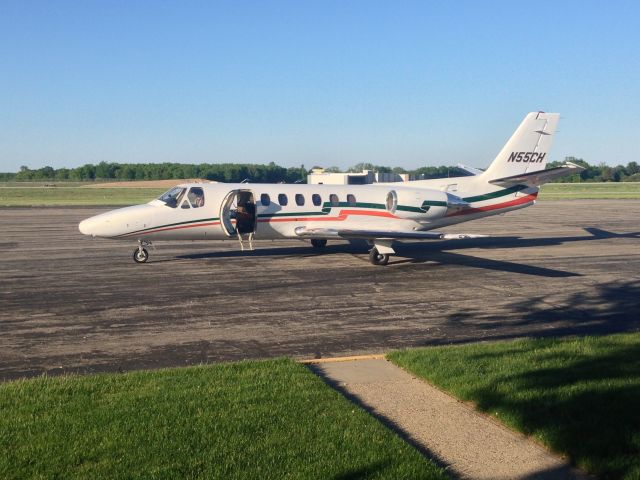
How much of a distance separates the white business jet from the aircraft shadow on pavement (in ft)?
3.32

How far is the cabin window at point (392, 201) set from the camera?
2267 centimetres

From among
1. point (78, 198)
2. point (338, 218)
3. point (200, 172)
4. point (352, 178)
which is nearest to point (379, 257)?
point (338, 218)

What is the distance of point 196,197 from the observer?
20453mm

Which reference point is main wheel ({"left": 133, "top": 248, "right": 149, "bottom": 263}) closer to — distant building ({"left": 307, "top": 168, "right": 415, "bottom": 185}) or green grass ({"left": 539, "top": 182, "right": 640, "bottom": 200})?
distant building ({"left": 307, "top": 168, "right": 415, "bottom": 185})

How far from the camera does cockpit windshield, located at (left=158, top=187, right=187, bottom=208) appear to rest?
2025 cm

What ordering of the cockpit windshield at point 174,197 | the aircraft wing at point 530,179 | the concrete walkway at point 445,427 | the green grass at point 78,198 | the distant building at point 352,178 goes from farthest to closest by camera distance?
the green grass at point 78,198, the distant building at point 352,178, the aircraft wing at point 530,179, the cockpit windshield at point 174,197, the concrete walkway at point 445,427

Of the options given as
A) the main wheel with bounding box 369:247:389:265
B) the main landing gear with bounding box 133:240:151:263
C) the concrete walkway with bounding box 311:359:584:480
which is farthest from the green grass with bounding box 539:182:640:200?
the concrete walkway with bounding box 311:359:584:480

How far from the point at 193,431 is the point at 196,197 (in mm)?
14449

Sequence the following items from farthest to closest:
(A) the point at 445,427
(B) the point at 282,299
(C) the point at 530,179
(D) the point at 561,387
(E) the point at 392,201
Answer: (C) the point at 530,179 → (E) the point at 392,201 → (B) the point at 282,299 → (D) the point at 561,387 → (A) the point at 445,427

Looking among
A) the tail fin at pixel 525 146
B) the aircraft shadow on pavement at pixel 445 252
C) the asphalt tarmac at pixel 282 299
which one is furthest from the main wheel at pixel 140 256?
the tail fin at pixel 525 146

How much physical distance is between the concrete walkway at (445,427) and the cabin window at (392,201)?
45.1 feet

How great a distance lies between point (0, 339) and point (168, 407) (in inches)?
213

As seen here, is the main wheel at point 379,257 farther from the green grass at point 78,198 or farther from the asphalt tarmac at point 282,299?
the green grass at point 78,198

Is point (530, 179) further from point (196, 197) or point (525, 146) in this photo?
point (196, 197)
